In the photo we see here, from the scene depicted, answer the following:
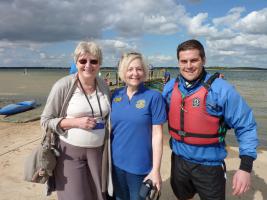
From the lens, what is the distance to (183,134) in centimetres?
322

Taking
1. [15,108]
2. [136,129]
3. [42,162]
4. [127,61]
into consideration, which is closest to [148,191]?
[136,129]

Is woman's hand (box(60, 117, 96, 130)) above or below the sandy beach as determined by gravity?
above

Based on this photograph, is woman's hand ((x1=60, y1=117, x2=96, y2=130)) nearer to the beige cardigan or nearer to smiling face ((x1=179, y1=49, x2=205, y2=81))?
the beige cardigan

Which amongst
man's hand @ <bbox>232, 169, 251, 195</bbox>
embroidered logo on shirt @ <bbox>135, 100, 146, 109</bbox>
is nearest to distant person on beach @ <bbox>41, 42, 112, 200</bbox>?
embroidered logo on shirt @ <bbox>135, 100, 146, 109</bbox>

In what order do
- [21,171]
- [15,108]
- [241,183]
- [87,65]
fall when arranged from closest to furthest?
[241,183]
[87,65]
[21,171]
[15,108]

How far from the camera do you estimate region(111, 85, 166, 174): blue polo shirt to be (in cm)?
293

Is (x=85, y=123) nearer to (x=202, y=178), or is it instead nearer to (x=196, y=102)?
(x=196, y=102)

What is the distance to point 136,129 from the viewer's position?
2.93 m

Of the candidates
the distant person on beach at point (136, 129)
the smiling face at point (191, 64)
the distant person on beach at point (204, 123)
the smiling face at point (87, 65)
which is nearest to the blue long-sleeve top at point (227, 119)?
the distant person on beach at point (204, 123)

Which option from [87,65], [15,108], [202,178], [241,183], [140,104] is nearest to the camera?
[241,183]

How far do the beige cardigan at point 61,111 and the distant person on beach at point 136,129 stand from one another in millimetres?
106

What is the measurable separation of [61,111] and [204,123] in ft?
4.91

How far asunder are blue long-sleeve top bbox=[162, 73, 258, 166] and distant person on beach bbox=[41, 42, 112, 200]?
0.94 meters

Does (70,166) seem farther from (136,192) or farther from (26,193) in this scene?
(26,193)
